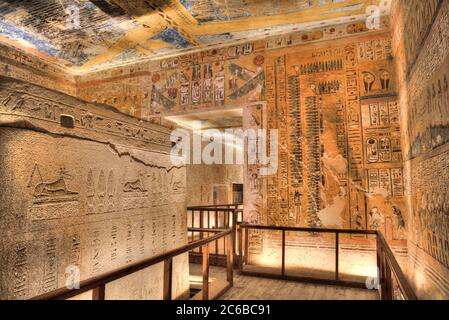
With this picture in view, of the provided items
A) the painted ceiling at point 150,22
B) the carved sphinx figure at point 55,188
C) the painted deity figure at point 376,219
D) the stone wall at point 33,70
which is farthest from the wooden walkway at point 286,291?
the stone wall at point 33,70

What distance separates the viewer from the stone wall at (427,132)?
2.06m

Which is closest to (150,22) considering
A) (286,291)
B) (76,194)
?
(76,194)

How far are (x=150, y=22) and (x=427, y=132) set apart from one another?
14.3ft

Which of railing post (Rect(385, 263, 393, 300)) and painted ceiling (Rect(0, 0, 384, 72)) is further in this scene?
painted ceiling (Rect(0, 0, 384, 72))

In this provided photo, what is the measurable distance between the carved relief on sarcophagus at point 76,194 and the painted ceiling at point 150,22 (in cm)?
254

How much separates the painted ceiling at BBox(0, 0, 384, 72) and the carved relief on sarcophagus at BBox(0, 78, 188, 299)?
2.54 m

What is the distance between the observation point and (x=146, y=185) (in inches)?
116

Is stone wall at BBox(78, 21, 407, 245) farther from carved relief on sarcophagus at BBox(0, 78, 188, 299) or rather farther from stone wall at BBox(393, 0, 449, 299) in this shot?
carved relief on sarcophagus at BBox(0, 78, 188, 299)

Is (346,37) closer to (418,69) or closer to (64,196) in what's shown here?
(418,69)

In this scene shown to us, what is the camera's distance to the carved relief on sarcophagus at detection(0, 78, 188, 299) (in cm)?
177

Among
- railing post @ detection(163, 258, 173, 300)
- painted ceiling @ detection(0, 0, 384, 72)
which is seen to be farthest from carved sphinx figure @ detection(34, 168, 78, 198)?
painted ceiling @ detection(0, 0, 384, 72)

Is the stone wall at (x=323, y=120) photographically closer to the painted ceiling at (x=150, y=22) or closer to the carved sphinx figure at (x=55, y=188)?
the painted ceiling at (x=150, y=22)

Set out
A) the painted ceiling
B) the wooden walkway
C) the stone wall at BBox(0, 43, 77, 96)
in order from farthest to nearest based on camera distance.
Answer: the stone wall at BBox(0, 43, 77, 96)
the painted ceiling
the wooden walkway

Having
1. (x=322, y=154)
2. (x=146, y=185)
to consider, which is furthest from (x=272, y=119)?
(x=146, y=185)
